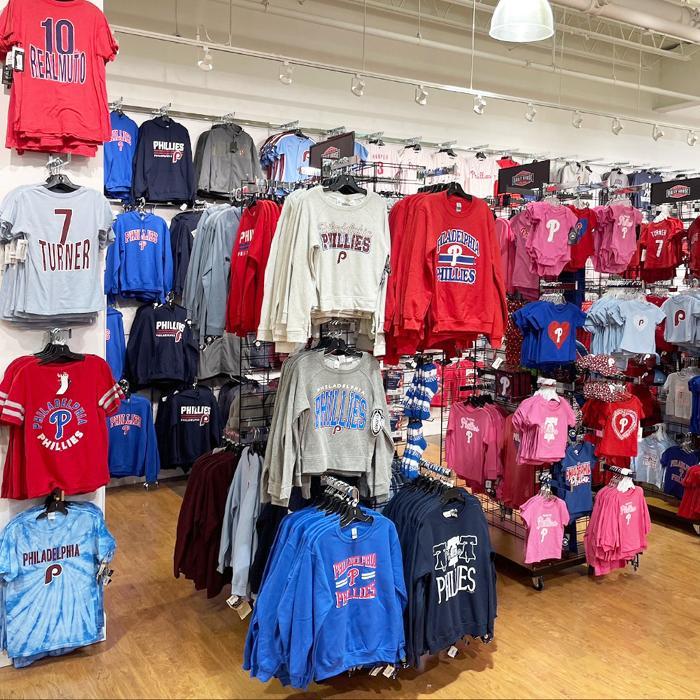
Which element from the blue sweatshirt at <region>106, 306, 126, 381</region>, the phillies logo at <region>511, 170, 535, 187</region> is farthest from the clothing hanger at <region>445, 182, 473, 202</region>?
the blue sweatshirt at <region>106, 306, 126, 381</region>

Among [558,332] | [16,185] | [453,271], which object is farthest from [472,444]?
[16,185]

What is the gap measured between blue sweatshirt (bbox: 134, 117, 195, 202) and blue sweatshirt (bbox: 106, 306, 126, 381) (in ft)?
3.31

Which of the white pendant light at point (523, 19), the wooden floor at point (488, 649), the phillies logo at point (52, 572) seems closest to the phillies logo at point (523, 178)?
the white pendant light at point (523, 19)

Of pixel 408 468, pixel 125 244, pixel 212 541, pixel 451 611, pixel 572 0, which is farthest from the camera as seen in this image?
pixel 572 0

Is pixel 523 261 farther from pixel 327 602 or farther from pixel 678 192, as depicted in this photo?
pixel 327 602

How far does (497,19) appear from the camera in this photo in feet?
14.5

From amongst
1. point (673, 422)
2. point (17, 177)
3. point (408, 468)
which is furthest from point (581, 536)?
point (17, 177)

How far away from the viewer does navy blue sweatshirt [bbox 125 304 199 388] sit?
6016 mm

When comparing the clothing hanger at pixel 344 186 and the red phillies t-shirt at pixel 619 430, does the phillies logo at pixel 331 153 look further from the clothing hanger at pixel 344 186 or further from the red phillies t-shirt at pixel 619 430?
the red phillies t-shirt at pixel 619 430

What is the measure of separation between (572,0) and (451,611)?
5.97 meters

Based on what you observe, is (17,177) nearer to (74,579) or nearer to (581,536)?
(74,579)

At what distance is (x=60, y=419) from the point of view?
10.8ft

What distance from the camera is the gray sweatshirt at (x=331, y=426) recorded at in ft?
10.1

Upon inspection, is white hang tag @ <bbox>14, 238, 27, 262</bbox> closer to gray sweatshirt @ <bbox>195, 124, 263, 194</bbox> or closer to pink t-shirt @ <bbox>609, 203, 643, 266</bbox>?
gray sweatshirt @ <bbox>195, 124, 263, 194</bbox>
